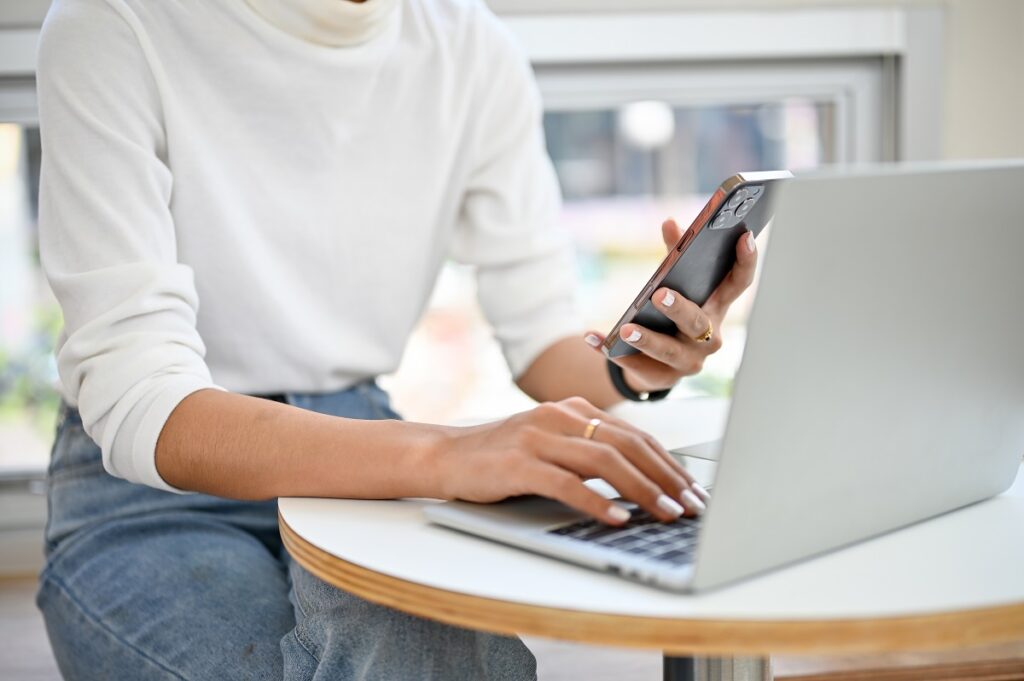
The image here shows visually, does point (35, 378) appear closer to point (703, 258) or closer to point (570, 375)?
point (570, 375)

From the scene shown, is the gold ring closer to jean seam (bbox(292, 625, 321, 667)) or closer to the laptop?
the laptop

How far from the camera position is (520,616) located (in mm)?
585

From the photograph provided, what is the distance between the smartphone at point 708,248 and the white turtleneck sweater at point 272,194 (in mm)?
375

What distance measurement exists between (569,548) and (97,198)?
1.98 ft

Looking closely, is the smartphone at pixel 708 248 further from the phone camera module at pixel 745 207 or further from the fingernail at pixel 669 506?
the fingernail at pixel 669 506

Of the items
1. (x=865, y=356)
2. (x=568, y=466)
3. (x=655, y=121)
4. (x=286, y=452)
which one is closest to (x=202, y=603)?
(x=286, y=452)

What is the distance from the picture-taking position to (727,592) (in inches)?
23.3

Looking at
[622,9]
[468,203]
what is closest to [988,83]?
[622,9]

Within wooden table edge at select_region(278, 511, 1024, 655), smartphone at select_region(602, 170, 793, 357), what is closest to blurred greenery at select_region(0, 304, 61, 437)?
smartphone at select_region(602, 170, 793, 357)

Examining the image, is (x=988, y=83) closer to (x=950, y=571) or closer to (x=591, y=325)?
(x=591, y=325)

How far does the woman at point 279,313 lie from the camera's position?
80cm

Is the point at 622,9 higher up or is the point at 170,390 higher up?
the point at 622,9

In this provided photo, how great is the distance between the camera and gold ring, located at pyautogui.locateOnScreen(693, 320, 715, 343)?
0.98 m

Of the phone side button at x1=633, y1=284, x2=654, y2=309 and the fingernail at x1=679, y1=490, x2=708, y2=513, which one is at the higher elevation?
the phone side button at x1=633, y1=284, x2=654, y2=309
